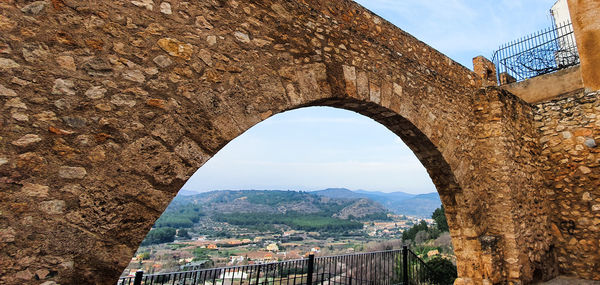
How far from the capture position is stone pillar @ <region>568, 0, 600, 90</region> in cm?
468

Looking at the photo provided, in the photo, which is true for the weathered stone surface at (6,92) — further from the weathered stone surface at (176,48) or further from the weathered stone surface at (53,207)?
the weathered stone surface at (176,48)

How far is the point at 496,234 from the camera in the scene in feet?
14.8

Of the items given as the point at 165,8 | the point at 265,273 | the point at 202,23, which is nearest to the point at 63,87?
the point at 165,8

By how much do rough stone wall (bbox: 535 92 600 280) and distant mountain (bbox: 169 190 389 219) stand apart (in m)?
31.6

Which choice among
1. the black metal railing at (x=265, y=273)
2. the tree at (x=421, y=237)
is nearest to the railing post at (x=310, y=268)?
the black metal railing at (x=265, y=273)

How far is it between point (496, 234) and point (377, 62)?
3258 millimetres

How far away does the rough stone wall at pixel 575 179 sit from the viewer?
15.5 ft

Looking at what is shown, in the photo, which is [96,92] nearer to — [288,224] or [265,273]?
[265,273]

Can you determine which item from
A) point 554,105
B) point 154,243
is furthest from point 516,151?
point 154,243

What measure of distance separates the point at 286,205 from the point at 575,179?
1456 inches

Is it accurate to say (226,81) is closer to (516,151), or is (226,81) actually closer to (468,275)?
(468,275)

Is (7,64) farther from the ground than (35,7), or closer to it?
closer to it

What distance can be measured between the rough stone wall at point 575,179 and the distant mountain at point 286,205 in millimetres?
31631

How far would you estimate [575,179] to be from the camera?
4961 mm
